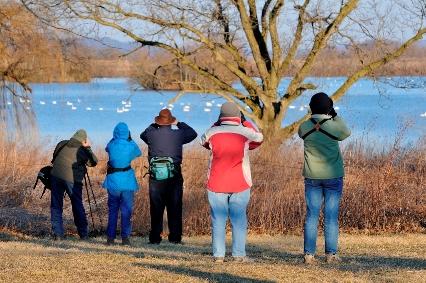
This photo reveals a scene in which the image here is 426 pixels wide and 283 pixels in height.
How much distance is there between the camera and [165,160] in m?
12.9

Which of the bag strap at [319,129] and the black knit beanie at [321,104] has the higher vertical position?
the black knit beanie at [321,104]

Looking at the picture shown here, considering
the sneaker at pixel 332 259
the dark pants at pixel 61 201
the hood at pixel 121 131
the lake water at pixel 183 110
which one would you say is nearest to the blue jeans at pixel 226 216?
the sneaker at pixel 332 259

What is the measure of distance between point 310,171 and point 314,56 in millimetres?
15852

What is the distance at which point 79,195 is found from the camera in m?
14.1

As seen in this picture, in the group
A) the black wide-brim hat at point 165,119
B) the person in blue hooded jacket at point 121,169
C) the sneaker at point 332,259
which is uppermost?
the black wide-brim hat at point 165,119

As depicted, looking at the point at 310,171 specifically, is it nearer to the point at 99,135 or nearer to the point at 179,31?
the point at 179,31

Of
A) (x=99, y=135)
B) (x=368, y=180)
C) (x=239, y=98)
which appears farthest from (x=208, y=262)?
(x=99, y=135)

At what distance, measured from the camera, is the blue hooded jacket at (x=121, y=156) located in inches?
497

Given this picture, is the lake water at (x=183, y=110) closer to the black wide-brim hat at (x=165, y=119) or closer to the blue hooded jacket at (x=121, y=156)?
the black wide-brim hat at (x=165, y=119)

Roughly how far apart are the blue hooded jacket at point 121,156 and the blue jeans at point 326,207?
347 centimetres

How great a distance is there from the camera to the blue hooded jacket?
12.6 metres

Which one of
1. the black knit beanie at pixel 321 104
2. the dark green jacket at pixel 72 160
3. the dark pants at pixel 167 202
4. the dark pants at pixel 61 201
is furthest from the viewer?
the dark pants at pixel 61 201

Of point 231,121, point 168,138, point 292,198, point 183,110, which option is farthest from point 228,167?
point 183,110

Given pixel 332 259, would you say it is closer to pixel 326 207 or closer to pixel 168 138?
pixel 326 207
